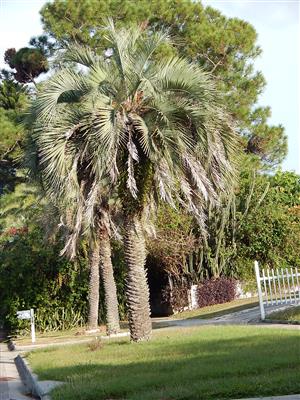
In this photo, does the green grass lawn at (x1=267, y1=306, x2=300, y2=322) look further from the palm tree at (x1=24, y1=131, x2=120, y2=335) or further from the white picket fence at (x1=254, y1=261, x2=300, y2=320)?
the palm tree at (x1=24, y1=131, x2=120, y2=335)

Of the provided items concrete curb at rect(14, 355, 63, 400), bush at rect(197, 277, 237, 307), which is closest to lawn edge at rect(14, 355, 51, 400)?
concrete curb at rect(14, 355, 63, 400)

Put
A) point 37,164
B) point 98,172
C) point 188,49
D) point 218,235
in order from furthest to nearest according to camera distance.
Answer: point 188,49
point 218,235
point 37,164
point 98,172

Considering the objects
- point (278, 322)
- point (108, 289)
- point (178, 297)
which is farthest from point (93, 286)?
point (278, 322)

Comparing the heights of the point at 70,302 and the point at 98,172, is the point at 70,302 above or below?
below

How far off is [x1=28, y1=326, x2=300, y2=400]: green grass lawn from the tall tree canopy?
2244 centimetres

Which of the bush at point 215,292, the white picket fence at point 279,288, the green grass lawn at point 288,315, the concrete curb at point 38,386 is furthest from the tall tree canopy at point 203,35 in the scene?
the concrete curb at point 38,386

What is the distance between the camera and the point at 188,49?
3581 centimetres

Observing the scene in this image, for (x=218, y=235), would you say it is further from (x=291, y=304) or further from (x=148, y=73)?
(x=148, y=73)

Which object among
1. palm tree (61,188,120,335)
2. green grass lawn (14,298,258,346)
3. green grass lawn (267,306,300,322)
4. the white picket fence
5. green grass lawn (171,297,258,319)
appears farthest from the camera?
green grass lawn (171,297,258,319)

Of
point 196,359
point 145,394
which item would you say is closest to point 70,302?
point 196,359

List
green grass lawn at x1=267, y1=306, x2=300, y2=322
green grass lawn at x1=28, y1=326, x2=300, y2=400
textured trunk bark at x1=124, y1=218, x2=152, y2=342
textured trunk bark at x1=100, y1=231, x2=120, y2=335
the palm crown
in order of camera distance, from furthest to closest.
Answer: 1. textured trunk bark at x1=100, y1=231, x2=120, y2=335
2. green grass lawn at x1=267, y1=306, x2=300, y2=322
3. textured trunk bark at x1=124, y1=218, x2=152, y2=342
4. the palm crown
5. green grass lawn at x1=28, y1=326, x2=300, y2=400

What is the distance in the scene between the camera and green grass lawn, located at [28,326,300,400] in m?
8.96

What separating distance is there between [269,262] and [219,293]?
3185 millimetres

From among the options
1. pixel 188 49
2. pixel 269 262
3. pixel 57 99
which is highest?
pixel 188 49
